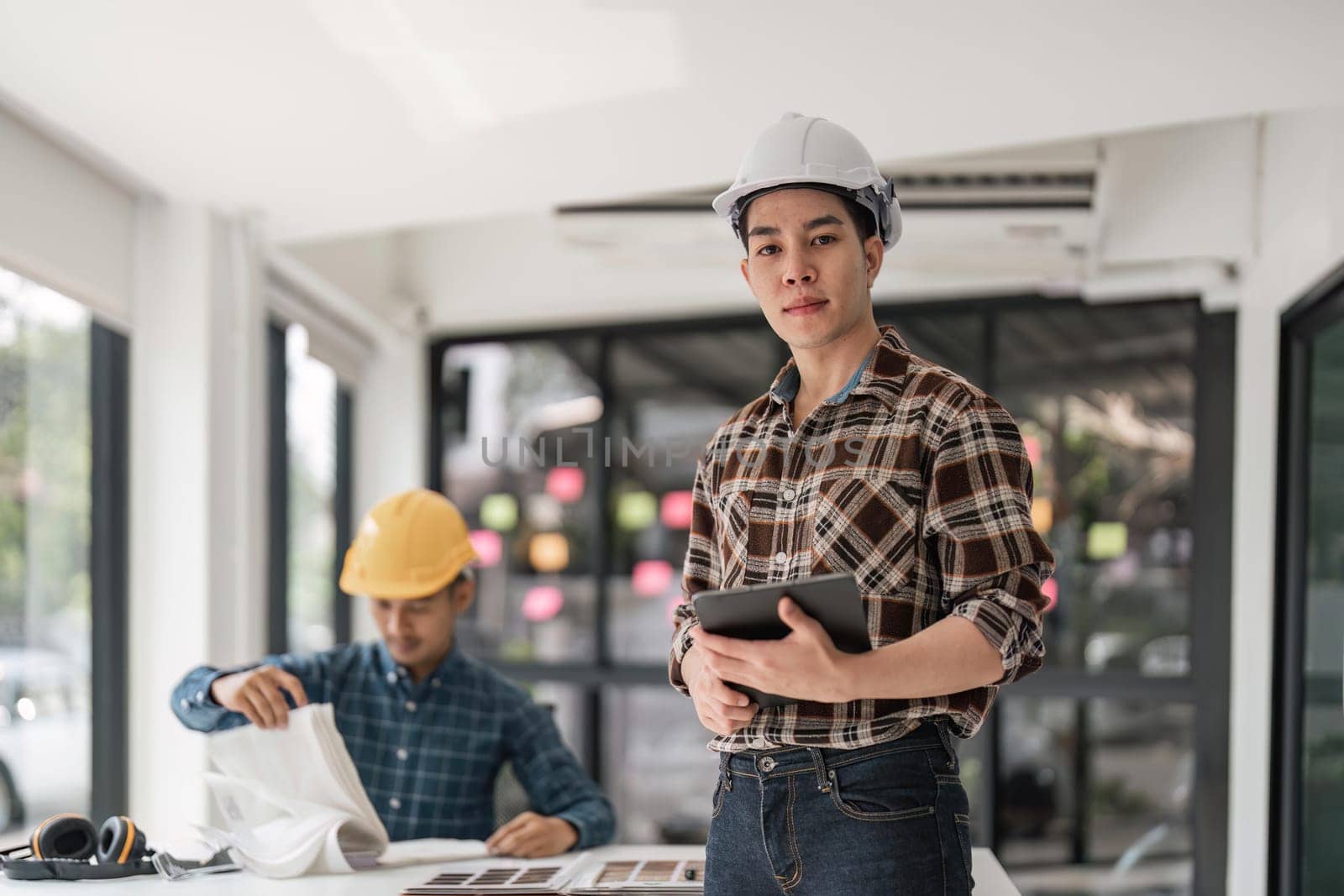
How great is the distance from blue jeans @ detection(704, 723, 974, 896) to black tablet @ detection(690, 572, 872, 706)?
119 mm

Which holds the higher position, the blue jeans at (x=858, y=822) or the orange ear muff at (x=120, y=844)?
the blue jeans at (x=858, y=822)

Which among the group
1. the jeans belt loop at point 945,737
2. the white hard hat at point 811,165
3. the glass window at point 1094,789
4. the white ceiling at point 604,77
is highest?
the white ceiling at point 604,77

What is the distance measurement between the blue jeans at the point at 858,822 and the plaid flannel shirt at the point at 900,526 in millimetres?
27

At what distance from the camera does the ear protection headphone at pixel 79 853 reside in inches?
81.9

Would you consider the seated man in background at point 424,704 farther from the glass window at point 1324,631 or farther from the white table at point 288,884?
the glass window at point 1324,631

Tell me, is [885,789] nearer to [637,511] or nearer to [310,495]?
[637,511]

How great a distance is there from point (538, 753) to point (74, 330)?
1.77 meters

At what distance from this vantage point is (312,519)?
4828 millimetres

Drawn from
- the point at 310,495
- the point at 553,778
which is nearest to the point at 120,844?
the point at 553,778

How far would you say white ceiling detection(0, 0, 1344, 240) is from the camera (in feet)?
7.52

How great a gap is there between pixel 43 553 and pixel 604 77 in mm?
1885

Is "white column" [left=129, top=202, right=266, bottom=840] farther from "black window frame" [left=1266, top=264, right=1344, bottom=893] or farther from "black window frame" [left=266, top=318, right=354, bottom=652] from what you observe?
"black window frame" [left=1266, top=264, right=1344, bottom=893]

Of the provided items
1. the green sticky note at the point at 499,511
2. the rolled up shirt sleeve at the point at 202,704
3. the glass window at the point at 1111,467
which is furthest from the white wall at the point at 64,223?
the glass window at the point at 1111,467

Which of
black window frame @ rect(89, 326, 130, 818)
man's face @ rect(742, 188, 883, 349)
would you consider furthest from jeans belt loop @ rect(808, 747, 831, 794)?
black window frame @ rect(89, 326, 130, 818)
